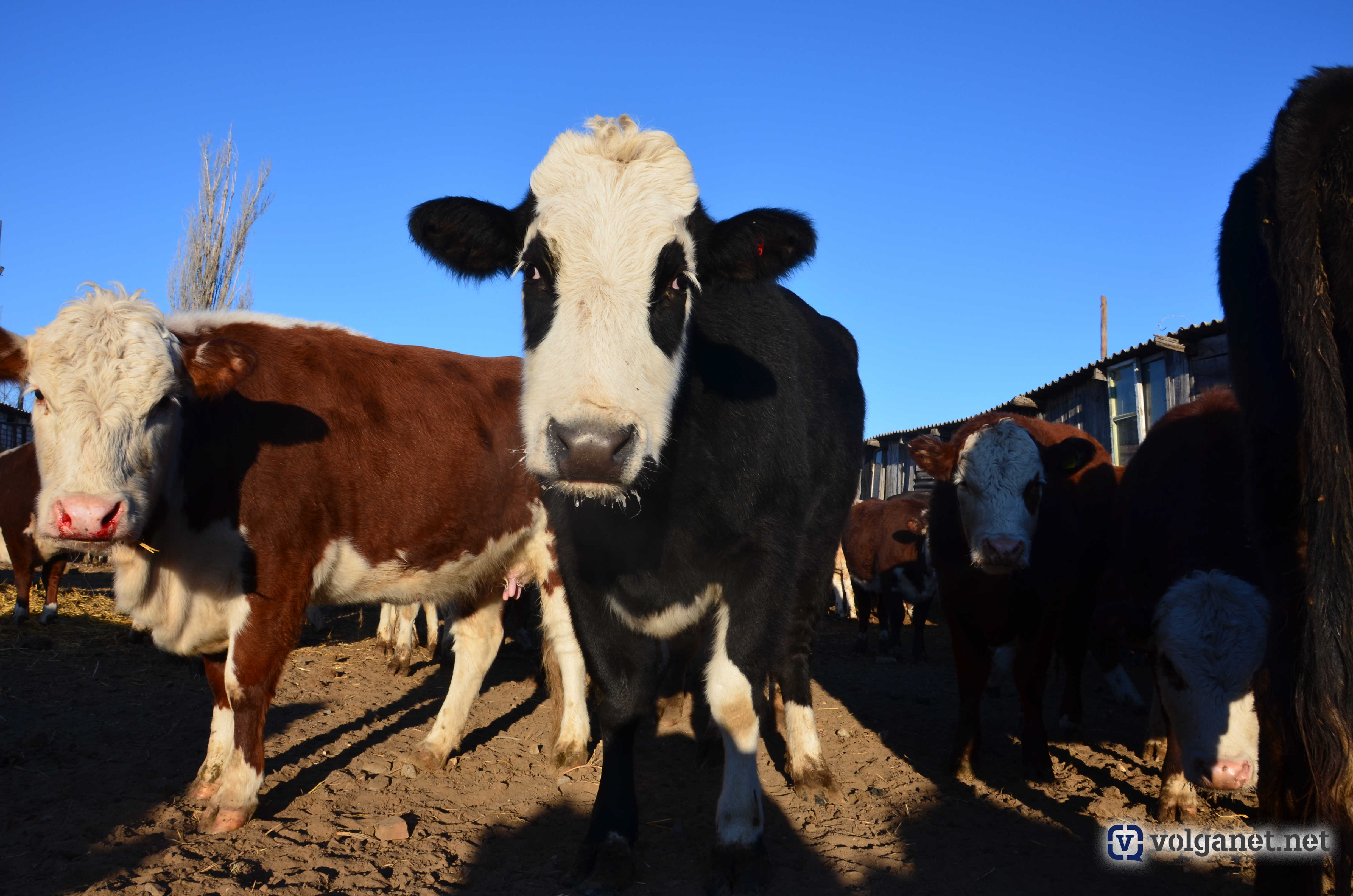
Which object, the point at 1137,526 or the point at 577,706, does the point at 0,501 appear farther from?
the point at 1137,526

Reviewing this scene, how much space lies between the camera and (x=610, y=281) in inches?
107

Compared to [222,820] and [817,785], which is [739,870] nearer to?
[817,785]

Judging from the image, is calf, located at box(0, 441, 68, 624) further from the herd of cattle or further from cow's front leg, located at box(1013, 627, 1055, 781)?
cow's front leg, located at box(1013, 627, 1055, 781)

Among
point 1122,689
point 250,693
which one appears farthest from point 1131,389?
point 250,693

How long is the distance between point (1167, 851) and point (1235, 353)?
2249 mm

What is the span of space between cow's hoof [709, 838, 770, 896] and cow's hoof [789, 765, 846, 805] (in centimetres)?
110

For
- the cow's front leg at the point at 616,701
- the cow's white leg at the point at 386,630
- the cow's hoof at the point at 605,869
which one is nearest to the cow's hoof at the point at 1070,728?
the cow's front leg at the point at 616,701

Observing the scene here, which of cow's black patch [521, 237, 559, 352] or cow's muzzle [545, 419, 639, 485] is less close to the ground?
cow's black patch [521, 237, 559, 352]

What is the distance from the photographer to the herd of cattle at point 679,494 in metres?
2.44

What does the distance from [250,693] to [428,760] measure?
1.21m

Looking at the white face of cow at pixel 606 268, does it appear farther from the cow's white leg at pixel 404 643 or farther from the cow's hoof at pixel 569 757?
the cow's white leg at pixel 404 643

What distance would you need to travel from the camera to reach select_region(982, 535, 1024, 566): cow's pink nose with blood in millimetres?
4438

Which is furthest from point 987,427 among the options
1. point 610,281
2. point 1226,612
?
point 610,281

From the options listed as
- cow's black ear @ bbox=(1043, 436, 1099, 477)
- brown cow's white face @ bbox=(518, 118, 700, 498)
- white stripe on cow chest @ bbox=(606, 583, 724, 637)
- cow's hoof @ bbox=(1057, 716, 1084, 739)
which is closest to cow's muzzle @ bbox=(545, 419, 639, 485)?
brown cow's white face @ bbox=(518, 118, 700, 498)
